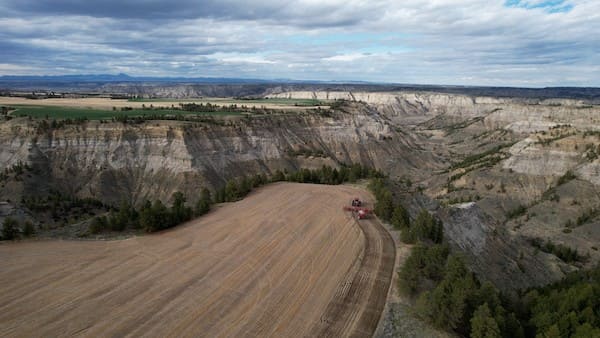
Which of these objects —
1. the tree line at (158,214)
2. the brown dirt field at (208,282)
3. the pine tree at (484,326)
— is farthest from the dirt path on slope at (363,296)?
the tree line at (158,214)

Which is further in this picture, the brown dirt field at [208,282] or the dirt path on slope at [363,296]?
the dirt path on slope at [363,296]

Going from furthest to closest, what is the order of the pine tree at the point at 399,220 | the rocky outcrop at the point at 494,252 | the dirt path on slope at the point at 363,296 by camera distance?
the rocky outcrop at the point at 494,252, the pine tree at the point at 399,220, the dirt path on slope at the point at 363,296

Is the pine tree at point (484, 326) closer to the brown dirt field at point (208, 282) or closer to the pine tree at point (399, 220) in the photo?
the brown dirt field at point (208, 282)

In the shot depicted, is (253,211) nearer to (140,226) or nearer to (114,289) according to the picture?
(140,226)

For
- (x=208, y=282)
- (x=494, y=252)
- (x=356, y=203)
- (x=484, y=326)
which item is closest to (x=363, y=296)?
(x=484, y=326)

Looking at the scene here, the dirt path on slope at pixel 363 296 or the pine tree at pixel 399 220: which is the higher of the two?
the pine tree at pixel 399 220

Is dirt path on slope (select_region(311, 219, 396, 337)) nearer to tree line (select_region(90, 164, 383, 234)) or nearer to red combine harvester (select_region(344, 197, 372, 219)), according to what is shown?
red combine harvester (select_region(344, 197, 372, 219))
